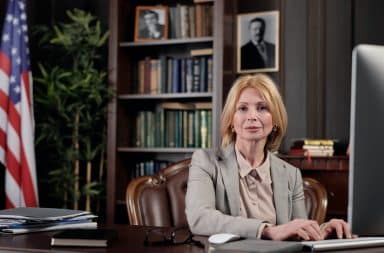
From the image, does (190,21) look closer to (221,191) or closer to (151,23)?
(151,23)

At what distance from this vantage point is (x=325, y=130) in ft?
13.5

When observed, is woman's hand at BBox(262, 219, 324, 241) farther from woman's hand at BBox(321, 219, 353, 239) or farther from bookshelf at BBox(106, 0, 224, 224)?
bookshelf at BBox(106, 0, 224, 224)

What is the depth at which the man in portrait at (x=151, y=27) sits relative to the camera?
4.40 metres

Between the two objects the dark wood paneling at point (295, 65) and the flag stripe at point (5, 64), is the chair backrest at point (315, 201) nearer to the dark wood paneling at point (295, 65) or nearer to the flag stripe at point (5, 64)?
the dark wood paneling at point (295, 65)

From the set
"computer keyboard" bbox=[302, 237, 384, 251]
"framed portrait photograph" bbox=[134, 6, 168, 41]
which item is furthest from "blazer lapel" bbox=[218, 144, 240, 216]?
"framed portrait photograph" bbox=[134, 6, 168, 41]

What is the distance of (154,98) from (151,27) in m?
0.46

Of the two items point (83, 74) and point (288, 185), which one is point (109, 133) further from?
point (288, 185)

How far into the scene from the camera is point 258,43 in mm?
4227

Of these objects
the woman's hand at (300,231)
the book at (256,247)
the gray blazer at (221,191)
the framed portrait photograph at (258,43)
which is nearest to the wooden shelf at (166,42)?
the framed portrait photograph at (258,43)

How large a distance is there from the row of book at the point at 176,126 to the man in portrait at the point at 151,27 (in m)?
0.45

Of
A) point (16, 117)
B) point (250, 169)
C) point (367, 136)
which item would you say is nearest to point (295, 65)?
point (16, 117)

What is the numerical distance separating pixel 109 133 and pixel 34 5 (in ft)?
3.96

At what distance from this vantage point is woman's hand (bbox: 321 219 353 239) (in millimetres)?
1771

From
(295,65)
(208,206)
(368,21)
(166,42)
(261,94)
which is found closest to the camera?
(208,206)
